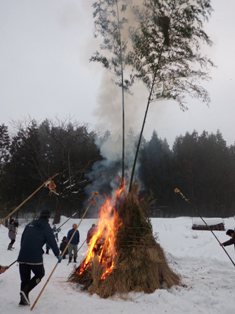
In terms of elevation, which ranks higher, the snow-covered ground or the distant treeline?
the distant treeline

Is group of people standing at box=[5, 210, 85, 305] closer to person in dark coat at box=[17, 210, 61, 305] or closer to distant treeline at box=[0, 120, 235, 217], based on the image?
person in dark coat at box=[17, 210, 61, 305]

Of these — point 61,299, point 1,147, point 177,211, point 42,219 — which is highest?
point 1,147

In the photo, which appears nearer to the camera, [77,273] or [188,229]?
[77,273]

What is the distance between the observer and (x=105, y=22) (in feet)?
43.0

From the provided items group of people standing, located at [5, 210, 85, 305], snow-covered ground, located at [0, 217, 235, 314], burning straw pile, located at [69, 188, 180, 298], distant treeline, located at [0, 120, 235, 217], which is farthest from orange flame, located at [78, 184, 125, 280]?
distant treeline, located at [0, 120, 235, 217]

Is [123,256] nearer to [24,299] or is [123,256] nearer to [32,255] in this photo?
[32,255]

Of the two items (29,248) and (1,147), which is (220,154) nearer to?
(1,147)

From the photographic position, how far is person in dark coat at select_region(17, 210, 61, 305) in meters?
7.97

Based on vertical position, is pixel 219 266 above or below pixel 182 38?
below

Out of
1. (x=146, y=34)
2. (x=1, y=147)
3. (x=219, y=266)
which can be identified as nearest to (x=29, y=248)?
(x=146, y=34)

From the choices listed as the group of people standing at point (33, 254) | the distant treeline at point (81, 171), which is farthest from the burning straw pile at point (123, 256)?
the distant treeline at point (81, 171)

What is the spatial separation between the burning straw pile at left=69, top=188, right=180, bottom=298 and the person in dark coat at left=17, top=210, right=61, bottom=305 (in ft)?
6.33

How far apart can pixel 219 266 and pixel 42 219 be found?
921 centimetres

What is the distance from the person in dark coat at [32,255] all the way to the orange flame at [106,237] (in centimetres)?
219
